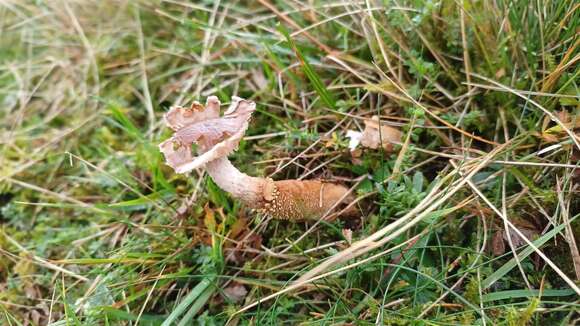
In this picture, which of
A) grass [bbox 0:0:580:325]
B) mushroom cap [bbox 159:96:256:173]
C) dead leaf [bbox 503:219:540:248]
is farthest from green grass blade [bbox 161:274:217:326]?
dead leaf [bbox 503:219:540:248]

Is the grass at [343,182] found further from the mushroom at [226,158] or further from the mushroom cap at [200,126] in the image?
the mushroom cap at [200,126]

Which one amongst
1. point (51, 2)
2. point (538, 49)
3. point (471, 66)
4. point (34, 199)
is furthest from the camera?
point (51, 2)

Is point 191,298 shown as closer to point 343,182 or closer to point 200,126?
point 200,126

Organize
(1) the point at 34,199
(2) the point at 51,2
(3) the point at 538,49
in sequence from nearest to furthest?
(3) the point at 538,49 → (1) the point at 34,199 → (2) the point at 51,2

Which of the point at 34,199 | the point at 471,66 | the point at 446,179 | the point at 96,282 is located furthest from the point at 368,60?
the point at 34,199

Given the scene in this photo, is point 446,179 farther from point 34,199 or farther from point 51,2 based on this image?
point 51,2

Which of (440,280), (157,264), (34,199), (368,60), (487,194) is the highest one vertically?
(368,60)

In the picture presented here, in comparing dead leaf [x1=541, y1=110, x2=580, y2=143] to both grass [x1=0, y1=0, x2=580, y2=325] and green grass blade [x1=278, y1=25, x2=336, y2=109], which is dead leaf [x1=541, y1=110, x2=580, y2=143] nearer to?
grass [x1=0, y1=0, x2=580, y2=325]

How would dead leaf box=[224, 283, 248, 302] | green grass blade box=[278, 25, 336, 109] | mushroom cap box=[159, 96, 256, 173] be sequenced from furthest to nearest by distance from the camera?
green grass blade box=[278, 25, 336, 109] < dead leaf box=[224, 283, 248, 302] < mushroom cap box=[159, 96, 256, 173]

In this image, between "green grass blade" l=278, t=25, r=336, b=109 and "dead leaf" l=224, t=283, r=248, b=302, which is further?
"green grass blade" l=278, t=25, r=336, b=109
